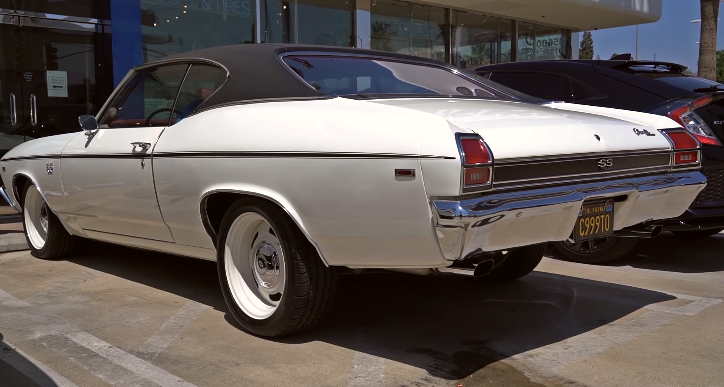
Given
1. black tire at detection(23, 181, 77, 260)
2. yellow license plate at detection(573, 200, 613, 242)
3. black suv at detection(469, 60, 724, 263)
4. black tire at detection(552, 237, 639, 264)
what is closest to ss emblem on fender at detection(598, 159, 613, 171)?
yellow license plate at detection(573, 200, 613, 242)

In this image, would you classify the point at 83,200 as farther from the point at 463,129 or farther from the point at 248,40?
the point at 248,40

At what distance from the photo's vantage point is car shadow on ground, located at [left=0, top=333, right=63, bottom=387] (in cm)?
327

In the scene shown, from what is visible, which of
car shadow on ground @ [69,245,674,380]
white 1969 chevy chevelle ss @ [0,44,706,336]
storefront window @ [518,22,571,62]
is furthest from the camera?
storefront window @ [518,22,571,62]

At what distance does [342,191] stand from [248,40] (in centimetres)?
1039

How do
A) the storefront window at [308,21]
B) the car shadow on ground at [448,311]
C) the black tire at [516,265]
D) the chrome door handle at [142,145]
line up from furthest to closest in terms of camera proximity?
the storefront window at [308,21] → the black tire at [516,265] → the chrome door handle at [142,145] → the car shadow on ground at [448,311]

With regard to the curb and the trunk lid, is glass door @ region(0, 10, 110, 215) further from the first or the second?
the trunk lid

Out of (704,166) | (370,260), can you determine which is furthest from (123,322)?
(704,166)

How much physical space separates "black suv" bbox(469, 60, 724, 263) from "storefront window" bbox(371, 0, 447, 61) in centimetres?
894

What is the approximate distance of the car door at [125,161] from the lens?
14.4 feet

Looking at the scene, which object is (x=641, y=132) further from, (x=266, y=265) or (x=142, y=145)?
(x=142, y=145)

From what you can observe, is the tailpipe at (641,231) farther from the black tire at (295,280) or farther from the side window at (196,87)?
the side window at (196,87)

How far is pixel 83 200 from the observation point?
16.5 feet

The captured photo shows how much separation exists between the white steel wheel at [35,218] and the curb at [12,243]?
38 centimetres

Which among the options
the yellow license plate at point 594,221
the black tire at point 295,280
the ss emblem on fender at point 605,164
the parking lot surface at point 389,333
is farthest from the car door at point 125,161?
the ss emblem on fender at point 605,164
